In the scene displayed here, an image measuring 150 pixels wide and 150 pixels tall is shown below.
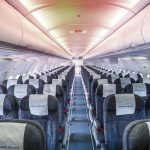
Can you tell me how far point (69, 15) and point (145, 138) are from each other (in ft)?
15.4

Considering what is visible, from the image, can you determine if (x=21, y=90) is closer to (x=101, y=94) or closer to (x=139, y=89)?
(x=101, y=94)

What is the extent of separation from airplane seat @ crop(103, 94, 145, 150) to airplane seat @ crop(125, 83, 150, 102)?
1.91 meters

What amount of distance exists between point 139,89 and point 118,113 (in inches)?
82.7

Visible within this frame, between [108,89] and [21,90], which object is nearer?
[108,89]

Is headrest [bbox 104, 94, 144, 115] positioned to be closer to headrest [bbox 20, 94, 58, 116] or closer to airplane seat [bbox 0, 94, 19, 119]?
headrest [bbox 20, 94, 58, 116]

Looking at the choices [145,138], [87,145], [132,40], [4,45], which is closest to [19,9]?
[4,45]

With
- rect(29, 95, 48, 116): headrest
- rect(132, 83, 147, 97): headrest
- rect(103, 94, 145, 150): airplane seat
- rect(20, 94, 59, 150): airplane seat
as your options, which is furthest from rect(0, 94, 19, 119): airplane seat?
rect(132, 83, 147, 97): headrest

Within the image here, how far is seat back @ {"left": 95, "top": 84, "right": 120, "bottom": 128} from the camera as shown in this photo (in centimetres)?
541

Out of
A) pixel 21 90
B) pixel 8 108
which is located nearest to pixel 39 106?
pixel 8 108

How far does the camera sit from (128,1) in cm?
484

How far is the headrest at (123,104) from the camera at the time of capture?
147 inches

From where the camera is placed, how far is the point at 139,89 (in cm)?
574

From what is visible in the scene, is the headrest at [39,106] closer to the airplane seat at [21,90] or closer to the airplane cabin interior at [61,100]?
the airplane cabin interior at [61,100]

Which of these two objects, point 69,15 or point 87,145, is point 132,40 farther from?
point 87,145
